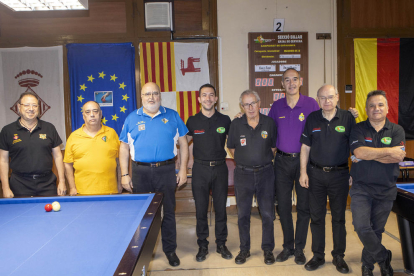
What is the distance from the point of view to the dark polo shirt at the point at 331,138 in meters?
2.70

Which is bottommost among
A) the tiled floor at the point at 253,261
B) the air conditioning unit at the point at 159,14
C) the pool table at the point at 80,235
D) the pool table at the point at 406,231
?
the tiled floor at the point at 253,261

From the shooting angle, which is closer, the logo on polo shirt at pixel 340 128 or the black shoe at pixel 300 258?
the logo on polo shirt at pixel 340 128

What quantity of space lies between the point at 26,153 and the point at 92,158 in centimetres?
62

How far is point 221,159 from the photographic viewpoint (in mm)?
3123

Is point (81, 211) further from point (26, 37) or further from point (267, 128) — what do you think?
point (26, 37)

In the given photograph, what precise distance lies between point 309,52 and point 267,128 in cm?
249

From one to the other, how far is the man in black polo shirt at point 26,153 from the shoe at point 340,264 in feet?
9.15

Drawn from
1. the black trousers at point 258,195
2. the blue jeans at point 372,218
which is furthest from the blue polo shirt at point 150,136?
the blue jeans at point 372,218

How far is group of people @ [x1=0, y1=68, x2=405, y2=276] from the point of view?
2779 mm

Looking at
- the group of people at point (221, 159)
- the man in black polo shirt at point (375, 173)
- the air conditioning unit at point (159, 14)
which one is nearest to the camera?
the man in black polo shirt at point (375, 173)

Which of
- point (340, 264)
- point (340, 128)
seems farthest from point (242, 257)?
point (340, 128)

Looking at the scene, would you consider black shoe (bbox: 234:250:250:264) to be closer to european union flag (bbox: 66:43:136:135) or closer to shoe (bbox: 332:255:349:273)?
shoe (bbox: 332:255:349:273)

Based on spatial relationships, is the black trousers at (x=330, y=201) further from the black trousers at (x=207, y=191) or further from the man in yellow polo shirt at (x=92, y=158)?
the man in yellow polo shirt at (x=92, y=158)

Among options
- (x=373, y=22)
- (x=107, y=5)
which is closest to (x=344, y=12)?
(x=373, y=22)
